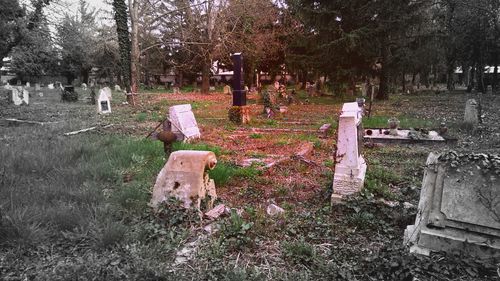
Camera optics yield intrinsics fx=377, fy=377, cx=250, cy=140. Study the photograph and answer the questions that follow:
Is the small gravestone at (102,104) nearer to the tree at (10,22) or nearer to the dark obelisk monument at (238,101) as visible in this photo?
the tree at (10,22)

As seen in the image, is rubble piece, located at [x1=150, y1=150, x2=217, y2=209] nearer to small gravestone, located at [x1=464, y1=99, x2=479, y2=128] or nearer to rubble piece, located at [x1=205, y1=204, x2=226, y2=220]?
rubble piece, located at [x1=205, y1=204, x2=226, y2=220]

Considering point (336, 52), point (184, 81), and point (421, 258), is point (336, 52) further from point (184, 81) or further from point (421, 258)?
point (184, 81)

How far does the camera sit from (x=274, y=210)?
4801mm

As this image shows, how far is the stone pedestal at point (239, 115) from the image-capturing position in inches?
568

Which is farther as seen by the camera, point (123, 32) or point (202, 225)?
point (123, 32)

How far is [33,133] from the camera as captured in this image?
10.3 m

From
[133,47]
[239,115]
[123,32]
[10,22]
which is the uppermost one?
[123,32]

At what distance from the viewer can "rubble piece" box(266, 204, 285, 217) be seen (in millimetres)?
4684

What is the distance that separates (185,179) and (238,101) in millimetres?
10305

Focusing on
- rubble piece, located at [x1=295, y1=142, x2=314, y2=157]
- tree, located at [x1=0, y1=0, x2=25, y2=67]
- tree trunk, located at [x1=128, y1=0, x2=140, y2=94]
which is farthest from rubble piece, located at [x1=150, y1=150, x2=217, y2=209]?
tree trunk, located at [x1=128, y1=0, x2=140, y2=94]

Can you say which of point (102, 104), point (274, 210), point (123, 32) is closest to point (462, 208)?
point (274, 210)

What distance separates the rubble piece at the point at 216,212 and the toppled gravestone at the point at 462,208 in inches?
85.4

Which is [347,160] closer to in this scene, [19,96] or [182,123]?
[182,123]

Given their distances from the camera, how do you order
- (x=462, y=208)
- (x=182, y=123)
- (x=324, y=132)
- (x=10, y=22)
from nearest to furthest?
1. (x=462, y=208)
2. (x=182, y=123)
3. (x=324, y=132)
4. (x=10, y=22)
